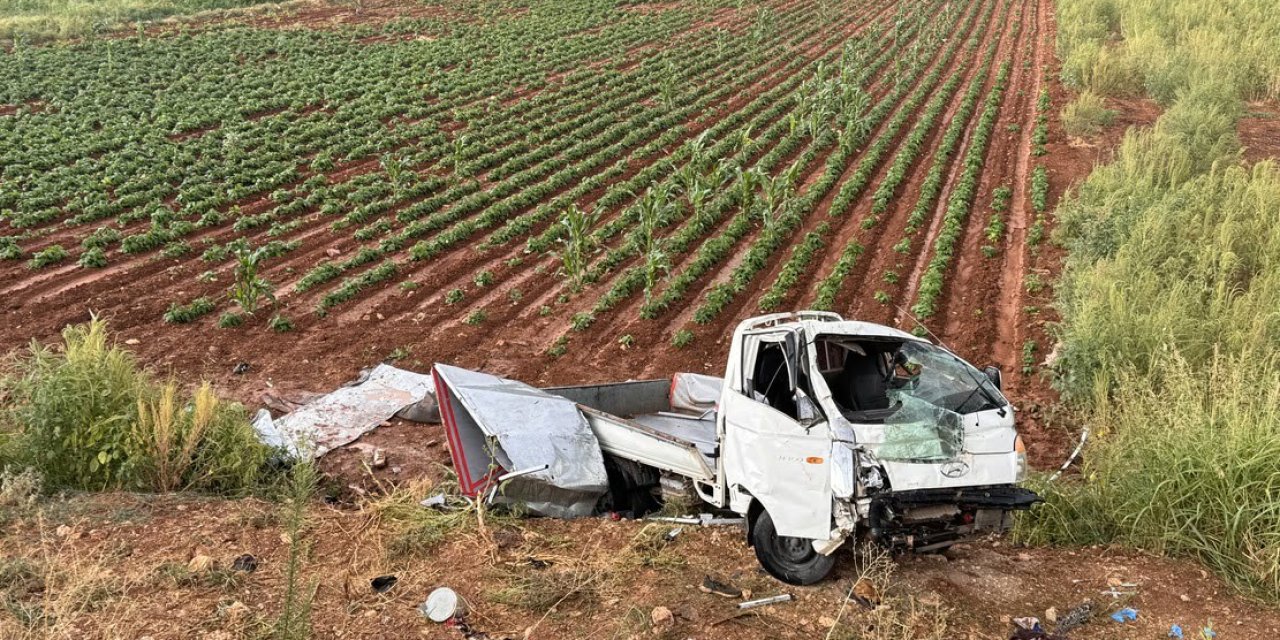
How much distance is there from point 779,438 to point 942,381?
1.51m

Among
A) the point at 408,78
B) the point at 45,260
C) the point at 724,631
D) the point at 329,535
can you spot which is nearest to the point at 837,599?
the point at 724,631

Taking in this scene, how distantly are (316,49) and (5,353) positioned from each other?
951 inches

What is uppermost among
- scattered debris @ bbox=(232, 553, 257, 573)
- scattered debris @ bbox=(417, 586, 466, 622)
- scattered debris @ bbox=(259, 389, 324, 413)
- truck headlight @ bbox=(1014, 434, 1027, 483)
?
truck headlight @ bbox=(1014, 434, 1027, 483)

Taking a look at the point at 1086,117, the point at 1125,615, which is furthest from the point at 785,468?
the point at 1086,117

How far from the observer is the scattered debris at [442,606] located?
543 centimetres

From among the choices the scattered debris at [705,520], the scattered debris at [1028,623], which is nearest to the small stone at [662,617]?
the scattered debris at [705,520]

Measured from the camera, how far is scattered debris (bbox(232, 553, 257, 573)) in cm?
591

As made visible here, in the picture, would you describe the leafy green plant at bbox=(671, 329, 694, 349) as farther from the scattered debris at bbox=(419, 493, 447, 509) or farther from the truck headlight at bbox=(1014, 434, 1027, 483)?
the truck headlight at bbox=(1014, 434, 1027, 483)

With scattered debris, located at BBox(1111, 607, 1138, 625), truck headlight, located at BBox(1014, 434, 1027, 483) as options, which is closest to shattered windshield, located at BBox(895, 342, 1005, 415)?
truck headlight, located at BBox(1014, 434, 1027, 483)

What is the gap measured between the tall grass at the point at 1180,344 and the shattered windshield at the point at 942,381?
1.32 m

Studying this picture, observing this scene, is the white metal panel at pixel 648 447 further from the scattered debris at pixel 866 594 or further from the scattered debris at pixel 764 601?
the scattered debris at pixel 866 594

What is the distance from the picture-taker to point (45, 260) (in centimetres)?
1466

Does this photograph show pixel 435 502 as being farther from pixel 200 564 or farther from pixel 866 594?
pixel 866 594

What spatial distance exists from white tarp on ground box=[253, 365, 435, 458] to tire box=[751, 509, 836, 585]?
4.63 meters
